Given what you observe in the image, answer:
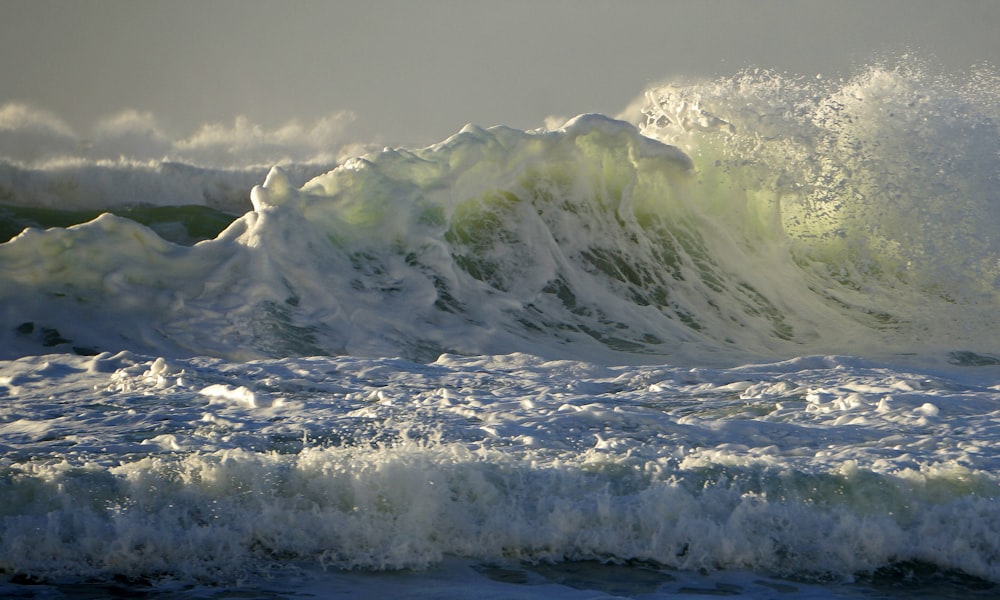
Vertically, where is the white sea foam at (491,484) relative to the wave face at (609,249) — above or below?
below

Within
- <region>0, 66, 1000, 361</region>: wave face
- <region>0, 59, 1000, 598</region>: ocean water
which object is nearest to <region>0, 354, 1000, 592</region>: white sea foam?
<region>0, 59, 1000, 598</region>: ocean water

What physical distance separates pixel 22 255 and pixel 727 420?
634 cm

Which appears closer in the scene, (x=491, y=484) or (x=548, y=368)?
(x=491, y=484)

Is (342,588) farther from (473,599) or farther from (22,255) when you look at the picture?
(22,255)

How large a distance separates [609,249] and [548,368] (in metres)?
4.52

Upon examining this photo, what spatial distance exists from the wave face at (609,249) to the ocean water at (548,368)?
0.04 meters

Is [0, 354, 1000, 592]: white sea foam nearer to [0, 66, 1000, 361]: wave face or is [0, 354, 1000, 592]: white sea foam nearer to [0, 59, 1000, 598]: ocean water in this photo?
[0, 59, 1000, 598]: ocean water

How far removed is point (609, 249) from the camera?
37.7ft

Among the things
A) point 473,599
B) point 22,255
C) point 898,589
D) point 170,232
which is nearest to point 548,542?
point 473,599

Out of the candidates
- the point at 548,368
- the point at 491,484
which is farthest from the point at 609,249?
the point at 491,484

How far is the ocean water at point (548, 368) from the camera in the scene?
4.03m

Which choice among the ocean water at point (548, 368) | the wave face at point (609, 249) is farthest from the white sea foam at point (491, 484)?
the wave face at point (609, 249)

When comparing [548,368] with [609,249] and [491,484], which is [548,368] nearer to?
[491,484]

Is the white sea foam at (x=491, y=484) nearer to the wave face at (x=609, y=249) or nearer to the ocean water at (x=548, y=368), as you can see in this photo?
the ocean water at (x=548, y=368)
